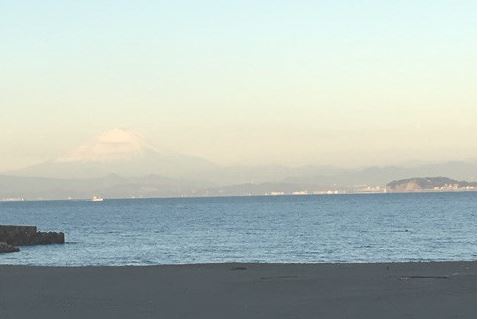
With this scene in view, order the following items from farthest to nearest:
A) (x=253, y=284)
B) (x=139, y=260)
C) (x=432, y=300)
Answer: (x=139, y=260), (x=253, y=284), (x=432, y=300)

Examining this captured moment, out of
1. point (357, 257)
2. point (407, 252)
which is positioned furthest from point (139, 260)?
point (407, 252)

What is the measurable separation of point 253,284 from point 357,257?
99.8 feet

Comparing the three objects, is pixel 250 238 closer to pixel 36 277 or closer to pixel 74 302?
pixel 36 277

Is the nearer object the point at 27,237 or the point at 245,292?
the point at 245,292

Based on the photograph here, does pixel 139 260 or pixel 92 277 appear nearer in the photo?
pixel 92 277

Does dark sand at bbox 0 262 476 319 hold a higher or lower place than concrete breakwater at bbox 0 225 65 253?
higher

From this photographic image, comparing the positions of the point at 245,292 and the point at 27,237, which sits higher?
the point at 245,292

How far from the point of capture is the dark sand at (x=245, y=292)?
1644cm

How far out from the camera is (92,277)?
2545cm

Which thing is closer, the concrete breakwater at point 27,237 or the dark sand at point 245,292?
the dark sand at point 245,292

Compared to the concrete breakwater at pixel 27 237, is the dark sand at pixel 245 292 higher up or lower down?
higher up

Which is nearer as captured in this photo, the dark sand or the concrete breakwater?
the dark sand

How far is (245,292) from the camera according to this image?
20375mm

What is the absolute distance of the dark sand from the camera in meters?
16.4
